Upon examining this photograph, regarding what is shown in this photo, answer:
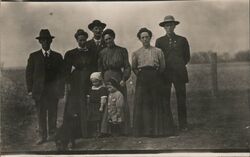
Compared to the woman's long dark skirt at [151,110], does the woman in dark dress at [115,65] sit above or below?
above

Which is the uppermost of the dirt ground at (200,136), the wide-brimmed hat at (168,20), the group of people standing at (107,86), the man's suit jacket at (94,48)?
the wide-brimmed hat at (168,20)

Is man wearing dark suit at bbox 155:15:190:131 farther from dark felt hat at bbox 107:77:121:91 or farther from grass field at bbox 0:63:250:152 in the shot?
dark felt hat at bbox 107:77:121:91

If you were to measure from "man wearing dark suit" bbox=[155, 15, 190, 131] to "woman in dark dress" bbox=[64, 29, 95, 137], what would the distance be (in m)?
0.63

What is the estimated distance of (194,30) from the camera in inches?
113

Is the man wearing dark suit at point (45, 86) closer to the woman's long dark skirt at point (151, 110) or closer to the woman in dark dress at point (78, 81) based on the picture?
the woman in dark dress at point (78, 81)

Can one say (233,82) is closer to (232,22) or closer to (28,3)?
(232,22)

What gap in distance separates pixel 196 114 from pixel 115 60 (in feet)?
2.67

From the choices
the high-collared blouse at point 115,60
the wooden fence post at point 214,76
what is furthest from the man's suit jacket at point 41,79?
the wooden fence post at point 214,76

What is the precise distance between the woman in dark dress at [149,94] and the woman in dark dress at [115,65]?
2.6 inches

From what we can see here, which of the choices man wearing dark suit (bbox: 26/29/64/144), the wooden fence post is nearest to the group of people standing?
man wearing dark suit (bbox: 26/29/64/144)

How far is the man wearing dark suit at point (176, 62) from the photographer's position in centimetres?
285

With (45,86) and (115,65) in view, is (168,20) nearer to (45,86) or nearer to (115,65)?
(115,65)

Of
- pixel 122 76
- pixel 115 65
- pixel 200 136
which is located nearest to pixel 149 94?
pixel 122 76

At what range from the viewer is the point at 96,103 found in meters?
2.86
